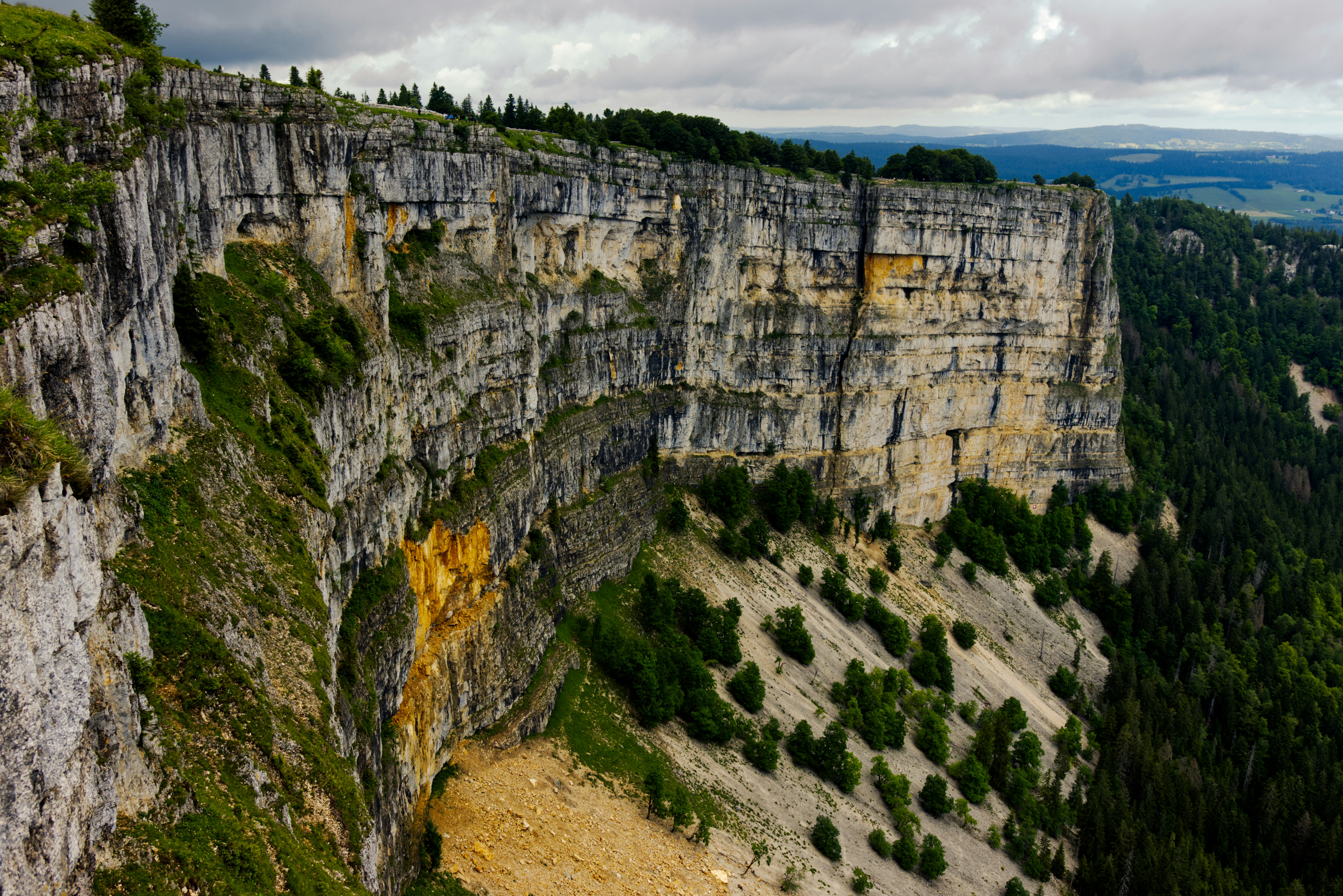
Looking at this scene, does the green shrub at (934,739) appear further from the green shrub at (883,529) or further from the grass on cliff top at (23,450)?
the grass on cliff top at (23,450)

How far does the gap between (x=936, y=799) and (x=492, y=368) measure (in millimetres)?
48361

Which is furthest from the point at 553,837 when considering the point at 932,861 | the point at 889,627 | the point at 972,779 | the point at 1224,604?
the point at 1224,604

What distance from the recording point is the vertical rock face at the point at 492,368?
1861cm

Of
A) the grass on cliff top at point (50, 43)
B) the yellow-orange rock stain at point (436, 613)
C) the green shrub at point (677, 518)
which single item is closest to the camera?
the grass on cliff top at point (50, 43)

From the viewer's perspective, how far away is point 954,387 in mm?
111750

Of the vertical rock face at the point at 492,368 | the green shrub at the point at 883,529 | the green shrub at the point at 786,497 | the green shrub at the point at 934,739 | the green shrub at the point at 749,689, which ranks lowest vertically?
the green shrub at the point at 934,739

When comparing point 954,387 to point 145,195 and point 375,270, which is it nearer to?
point 375,270

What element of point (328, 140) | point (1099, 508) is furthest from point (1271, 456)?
point (328, 140)

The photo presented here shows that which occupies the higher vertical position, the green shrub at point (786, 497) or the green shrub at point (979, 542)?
the green shrub at point (786, 497)

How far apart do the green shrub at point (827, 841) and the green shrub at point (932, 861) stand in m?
7.49

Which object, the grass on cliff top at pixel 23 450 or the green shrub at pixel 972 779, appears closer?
the grass on cliff top at pixel 23 450

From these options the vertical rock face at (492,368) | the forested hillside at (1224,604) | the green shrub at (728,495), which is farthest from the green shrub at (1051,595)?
the green shrub at (728,495)

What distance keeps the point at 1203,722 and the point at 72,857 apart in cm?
10866

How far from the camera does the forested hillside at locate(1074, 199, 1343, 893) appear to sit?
76.5 meters
